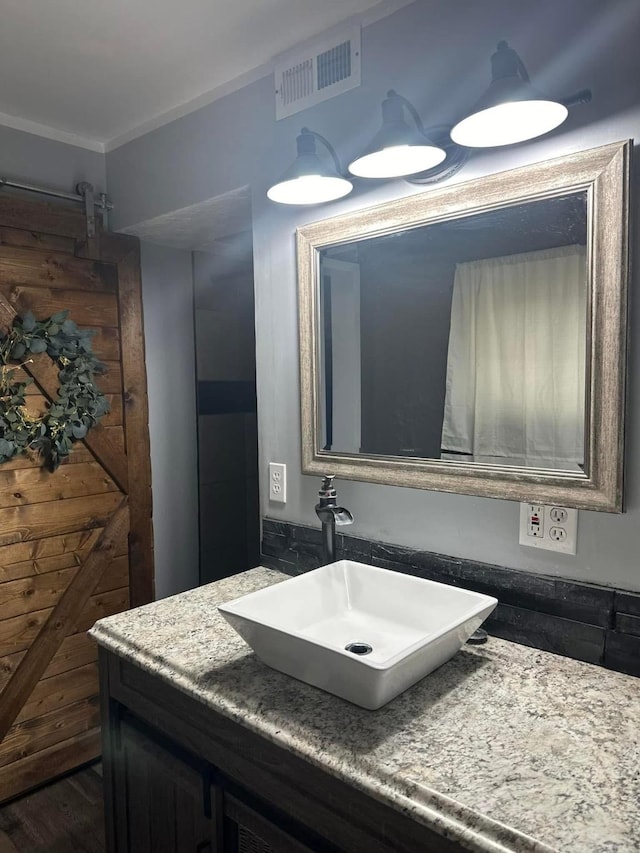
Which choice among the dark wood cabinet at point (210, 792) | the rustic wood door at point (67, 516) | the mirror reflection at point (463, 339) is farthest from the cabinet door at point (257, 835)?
the rustic wood door at point (67, 516)

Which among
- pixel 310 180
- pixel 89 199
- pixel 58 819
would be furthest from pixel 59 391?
pixel 58 819

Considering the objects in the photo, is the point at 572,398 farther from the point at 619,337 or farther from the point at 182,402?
the point at 182,402

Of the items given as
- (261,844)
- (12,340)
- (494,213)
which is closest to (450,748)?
(261,844)

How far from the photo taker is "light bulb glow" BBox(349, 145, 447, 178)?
1.38 meters

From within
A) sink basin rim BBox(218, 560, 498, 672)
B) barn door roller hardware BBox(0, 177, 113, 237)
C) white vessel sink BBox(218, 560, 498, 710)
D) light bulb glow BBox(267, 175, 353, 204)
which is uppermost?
barn door roller hardware BBox(0, 177, 113, 237)

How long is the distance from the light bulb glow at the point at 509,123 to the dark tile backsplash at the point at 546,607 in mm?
960

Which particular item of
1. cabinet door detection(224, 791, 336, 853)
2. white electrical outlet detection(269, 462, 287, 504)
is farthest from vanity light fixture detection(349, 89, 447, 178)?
cabinet door detection(224, 791, 336, 853)

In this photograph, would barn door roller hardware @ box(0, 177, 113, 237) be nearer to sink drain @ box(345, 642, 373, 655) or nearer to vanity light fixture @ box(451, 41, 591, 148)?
vanity light fixture @ box(451, 41, 591, 148)

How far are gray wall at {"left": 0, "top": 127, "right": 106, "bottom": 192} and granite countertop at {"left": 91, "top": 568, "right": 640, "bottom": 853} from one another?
5.76 ft

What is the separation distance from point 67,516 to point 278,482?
957 mm

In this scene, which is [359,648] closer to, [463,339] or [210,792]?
[210,792]

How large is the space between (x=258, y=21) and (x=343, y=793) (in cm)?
184

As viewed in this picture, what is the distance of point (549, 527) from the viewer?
1319 millimetres

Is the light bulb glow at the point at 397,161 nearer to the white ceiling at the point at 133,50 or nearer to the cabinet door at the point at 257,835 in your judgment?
the white ceiling at the point at 133,50
